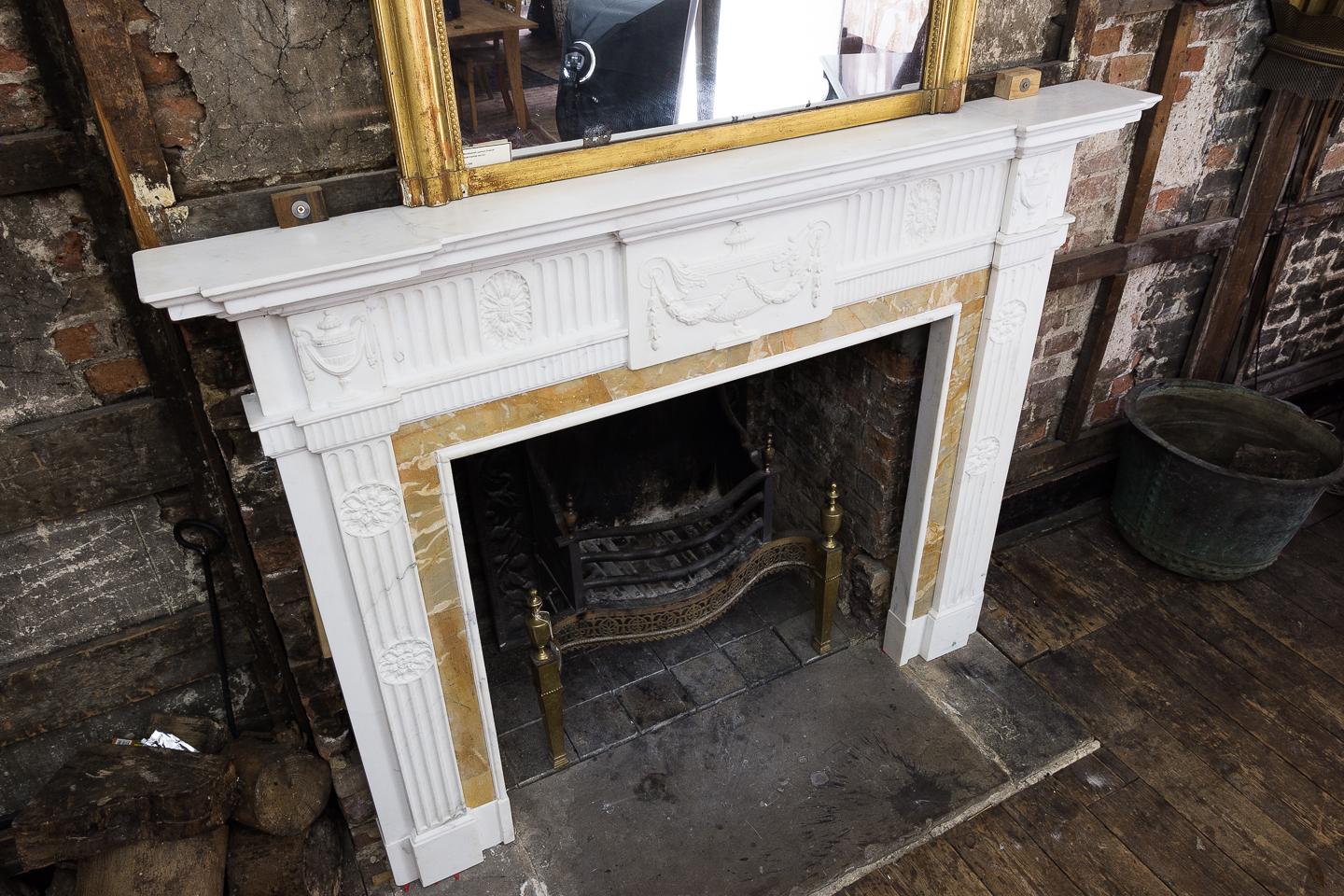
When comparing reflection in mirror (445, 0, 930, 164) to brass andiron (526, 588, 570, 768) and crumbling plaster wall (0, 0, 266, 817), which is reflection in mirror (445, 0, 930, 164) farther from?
brass andiron (526, 588, 570, 768)

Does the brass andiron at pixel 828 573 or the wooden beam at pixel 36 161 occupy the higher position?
the wooden beam at pixel 36 161

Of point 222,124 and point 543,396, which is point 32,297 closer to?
point 222,124

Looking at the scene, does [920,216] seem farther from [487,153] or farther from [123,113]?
[123,113]

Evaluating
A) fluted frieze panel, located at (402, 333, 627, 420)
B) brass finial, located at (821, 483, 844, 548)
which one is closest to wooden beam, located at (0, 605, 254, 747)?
fluted frieze panel, located at (402, 333, 627, 420)

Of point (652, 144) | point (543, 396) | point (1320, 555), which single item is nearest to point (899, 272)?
point (652, 144)

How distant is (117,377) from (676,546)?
1474 millimetres

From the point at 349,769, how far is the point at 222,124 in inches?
62.8

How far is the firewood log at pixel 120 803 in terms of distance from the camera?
2074 mm

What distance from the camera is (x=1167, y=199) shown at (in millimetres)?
3057

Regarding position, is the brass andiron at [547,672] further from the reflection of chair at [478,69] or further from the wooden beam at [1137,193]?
the wooden beam at [1137,193]

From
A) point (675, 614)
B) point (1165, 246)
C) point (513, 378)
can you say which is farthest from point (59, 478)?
point (1165, 246)

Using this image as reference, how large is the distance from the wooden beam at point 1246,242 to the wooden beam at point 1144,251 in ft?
0.34

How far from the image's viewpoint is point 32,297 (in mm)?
1799

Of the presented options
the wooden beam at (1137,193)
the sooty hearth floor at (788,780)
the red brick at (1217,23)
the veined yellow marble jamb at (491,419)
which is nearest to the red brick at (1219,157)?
the wooden beam at (1137,193)
